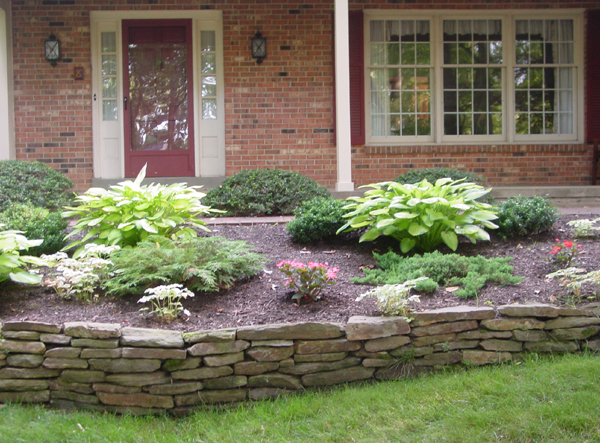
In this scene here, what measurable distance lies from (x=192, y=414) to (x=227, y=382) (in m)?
0.22

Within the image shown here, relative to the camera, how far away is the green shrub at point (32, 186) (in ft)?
17.4

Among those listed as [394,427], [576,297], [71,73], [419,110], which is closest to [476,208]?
[576,297]

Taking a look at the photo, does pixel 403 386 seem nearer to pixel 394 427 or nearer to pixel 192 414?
pixel 394 427

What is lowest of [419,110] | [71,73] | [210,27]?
[419,110]

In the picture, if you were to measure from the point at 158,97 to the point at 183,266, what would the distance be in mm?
4885

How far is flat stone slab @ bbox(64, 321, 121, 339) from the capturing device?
8.73ft

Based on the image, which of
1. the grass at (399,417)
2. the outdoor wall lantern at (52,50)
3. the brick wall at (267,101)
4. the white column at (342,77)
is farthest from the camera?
the brick wall at (267,101)

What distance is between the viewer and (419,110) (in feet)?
25.3

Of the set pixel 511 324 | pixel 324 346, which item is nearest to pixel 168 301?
pixel 324 346

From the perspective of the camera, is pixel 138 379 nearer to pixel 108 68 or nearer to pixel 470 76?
pixel 108 68

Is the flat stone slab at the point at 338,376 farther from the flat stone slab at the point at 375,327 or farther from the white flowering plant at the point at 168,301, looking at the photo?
the white flowering plant at the point at 168,301

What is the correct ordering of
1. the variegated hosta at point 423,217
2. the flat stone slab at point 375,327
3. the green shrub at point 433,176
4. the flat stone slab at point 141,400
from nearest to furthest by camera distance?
the flat stone slab at point 141,400, the flat stone slab at point 375,327, the variegated hosta at point 423,217, the green shrub at point 433,176

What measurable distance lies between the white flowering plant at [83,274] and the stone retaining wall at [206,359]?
46 centimetres

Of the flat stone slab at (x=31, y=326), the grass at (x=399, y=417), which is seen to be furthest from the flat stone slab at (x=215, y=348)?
the flat stone slab at (x=31, y=326)
